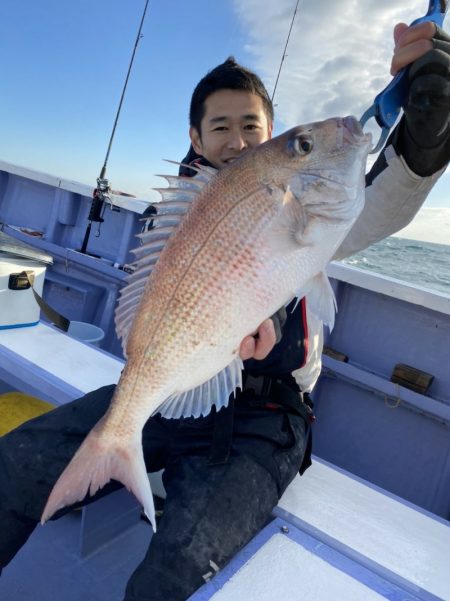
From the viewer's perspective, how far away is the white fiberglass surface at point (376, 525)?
5.09 ft

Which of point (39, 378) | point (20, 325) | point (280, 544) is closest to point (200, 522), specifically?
point (280, 544)

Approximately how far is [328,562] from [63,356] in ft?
6.18

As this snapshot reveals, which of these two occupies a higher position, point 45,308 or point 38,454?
point 45,308

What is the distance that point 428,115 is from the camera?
1.56 metres

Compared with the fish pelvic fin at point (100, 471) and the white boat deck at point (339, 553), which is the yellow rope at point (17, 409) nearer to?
the fish pelvic fin at point (100, 471)

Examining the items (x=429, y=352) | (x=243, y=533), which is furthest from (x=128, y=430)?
(x=429, y=352)

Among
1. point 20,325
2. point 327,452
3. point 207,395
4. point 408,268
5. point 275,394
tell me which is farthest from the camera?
point 408,268

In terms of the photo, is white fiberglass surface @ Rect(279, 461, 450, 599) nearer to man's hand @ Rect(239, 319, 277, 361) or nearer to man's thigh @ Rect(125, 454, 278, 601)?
man's thigh @ Rect(125, 454, 278, 601)

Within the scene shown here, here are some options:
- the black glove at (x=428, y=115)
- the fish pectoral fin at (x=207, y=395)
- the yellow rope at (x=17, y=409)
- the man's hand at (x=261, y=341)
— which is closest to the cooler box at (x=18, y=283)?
the yellow rope at (x=17, y=409)

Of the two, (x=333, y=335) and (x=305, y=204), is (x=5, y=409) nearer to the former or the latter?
(x=305, y=204)

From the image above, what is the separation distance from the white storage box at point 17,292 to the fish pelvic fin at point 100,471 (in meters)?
1.64

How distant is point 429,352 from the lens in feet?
11.0

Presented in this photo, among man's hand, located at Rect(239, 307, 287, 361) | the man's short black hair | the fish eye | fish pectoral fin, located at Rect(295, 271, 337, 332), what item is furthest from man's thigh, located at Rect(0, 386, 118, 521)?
the man's short black hair

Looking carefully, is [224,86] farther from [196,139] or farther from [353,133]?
[353,133]
